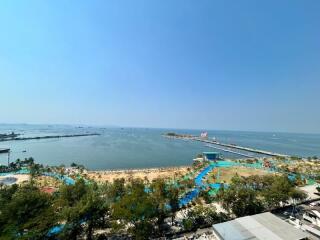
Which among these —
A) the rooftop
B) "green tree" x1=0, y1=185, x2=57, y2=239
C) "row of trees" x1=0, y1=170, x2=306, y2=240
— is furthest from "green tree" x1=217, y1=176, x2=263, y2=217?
"green tree" x1=0, y1=185, x2=57, y2=239

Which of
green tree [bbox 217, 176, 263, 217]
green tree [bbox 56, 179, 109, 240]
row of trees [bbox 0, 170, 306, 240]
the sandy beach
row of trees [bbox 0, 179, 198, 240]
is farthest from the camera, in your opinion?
the sandy beach

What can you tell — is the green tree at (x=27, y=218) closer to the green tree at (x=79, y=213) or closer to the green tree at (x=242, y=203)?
the green tree at (x=79, y=213)

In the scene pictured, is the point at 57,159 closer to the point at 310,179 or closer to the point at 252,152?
the point at 310,179

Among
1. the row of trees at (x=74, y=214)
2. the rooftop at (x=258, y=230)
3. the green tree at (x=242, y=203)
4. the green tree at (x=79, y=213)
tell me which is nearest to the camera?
the row of trees at (x=74, y=214)

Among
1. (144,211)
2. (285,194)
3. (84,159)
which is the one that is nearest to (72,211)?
(144,211)

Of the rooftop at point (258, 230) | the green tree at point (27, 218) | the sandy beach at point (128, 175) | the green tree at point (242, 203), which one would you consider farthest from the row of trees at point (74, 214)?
the sandy beach at point (128, 175)

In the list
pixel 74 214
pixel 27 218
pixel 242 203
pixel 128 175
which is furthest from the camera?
pixel 128 175

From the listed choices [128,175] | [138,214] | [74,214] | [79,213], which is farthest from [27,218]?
[128,175]

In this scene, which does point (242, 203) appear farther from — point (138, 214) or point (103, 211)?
point (103, 211)

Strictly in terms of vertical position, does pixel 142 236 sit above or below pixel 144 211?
below

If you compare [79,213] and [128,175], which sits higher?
[79,213]

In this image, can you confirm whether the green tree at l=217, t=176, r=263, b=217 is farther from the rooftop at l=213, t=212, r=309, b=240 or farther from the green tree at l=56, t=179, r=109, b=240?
the green tree at l=56, t=179, r=109, b=240
